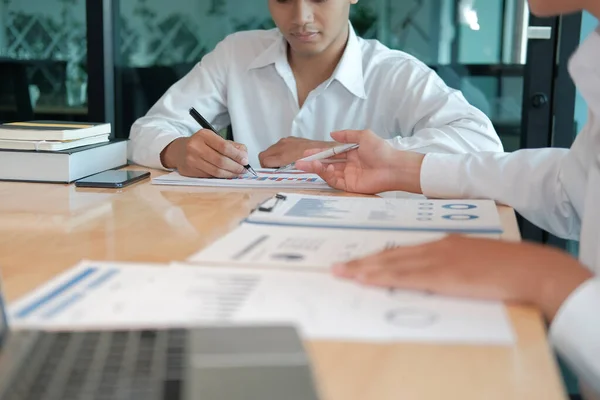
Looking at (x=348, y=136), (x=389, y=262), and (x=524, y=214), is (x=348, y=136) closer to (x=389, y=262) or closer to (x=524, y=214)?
(x=524, y=214)

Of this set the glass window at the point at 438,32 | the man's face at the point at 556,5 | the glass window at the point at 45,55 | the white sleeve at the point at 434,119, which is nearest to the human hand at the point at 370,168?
the white sleeve at the point at 434,119

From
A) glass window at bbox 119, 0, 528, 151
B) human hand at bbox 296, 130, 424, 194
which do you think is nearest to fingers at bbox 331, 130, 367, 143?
human hand at bbox 296, 130, 424, 194

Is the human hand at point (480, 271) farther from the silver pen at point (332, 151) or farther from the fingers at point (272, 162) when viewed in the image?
the fingers at point (272, 162)

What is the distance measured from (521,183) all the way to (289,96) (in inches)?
39.0

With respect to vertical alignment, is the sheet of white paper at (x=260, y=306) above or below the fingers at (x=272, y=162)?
above

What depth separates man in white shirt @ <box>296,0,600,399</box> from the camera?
2.04 ft

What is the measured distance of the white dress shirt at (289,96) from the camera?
6.23 ft

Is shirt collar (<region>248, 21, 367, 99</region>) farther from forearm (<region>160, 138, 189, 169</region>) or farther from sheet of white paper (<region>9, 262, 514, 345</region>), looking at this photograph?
sheet of white paper (<region>9, 262, 514, 345</region>)

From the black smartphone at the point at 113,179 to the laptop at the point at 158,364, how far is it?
0.82 m

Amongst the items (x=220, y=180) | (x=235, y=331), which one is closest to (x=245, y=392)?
(x=235, y=331)

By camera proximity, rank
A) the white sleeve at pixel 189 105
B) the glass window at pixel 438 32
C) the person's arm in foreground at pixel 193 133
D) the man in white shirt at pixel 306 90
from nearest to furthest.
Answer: the person's arm in foreground at pixel 193 133 → the white sleeve at pixel 189 105 → the man in white shirt at pixel 306 90 → the glass window at pixel 438 32

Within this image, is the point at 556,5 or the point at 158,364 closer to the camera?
the point at 158,364

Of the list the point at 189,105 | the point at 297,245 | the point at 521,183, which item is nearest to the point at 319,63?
the point at 189,105

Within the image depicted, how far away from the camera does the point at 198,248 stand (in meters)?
0.82
